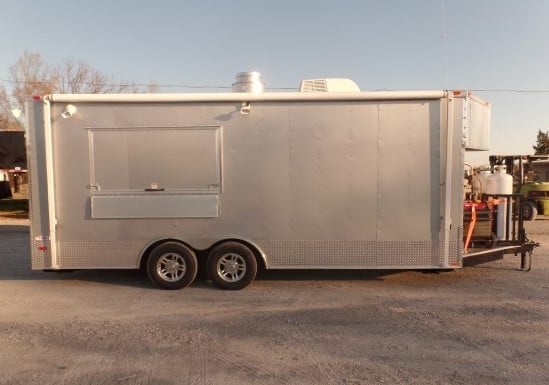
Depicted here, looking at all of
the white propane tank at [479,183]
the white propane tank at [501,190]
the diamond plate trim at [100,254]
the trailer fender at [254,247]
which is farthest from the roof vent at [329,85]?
the diamond plate trim at [100,254]

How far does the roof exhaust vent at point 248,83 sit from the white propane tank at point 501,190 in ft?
13.9

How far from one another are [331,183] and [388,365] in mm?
2773

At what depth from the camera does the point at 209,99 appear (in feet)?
19.2

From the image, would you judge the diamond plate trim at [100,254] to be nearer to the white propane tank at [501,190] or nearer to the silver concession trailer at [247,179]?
the silver concession trailer at [247,179]

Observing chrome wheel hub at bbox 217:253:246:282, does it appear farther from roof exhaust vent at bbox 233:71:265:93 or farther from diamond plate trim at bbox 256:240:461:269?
roof exhaust vent at bbox 233:71:265:93

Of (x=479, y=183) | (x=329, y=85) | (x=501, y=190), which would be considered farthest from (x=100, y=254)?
(x=501, y=190)

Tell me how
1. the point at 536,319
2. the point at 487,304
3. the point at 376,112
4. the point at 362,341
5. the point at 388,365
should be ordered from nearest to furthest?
the point at 388,365 < the point at 362,341 < the point at 536,319 < the point at 487,304 < the point at 376,112

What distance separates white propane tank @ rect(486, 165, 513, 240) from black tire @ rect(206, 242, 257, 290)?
13.6 ft

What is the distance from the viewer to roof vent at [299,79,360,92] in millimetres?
6164

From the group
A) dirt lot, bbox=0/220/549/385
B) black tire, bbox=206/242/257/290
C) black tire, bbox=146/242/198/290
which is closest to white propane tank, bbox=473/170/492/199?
dirt lot, bbox=0/220/549/385

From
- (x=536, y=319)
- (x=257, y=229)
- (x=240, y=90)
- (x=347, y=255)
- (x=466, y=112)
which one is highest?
(x=240, y=90)

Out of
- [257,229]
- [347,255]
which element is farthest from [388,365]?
[257,229]

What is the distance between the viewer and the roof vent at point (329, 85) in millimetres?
6164

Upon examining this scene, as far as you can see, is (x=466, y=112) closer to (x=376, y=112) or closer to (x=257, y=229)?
(x=376, y=112)
